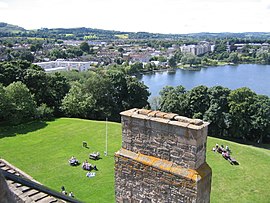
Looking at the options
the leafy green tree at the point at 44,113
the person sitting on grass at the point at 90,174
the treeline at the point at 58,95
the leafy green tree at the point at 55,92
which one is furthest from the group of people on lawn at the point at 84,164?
the leafy green tree at the point at 55,92

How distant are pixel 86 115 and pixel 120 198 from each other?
2838 centimetres

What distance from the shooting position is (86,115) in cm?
3303

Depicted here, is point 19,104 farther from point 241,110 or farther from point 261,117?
point 261,117

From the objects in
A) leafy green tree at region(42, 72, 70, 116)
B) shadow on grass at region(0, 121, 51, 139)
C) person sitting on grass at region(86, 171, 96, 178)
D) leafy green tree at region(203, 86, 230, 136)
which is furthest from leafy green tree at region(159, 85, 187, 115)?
person sitting on grass at region(86, 171, 96, 178)

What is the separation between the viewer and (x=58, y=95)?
34.8m

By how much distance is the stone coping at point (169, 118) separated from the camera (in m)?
4.41

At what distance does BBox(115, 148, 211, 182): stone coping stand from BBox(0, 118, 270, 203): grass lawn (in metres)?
10.8

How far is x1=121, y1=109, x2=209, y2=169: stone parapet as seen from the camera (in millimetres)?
4324

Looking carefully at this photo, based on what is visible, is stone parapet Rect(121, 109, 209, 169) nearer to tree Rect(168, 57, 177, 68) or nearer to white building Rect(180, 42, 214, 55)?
tree Rect(168, 57, 177, 68)

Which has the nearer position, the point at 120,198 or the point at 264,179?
the point at 120,198

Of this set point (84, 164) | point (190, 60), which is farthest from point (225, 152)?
point (190, 60)

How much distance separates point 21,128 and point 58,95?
868 centimetres

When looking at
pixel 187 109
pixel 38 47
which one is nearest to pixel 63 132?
pixel 187 109

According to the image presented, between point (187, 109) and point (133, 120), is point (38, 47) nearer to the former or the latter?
point (187, 109)
